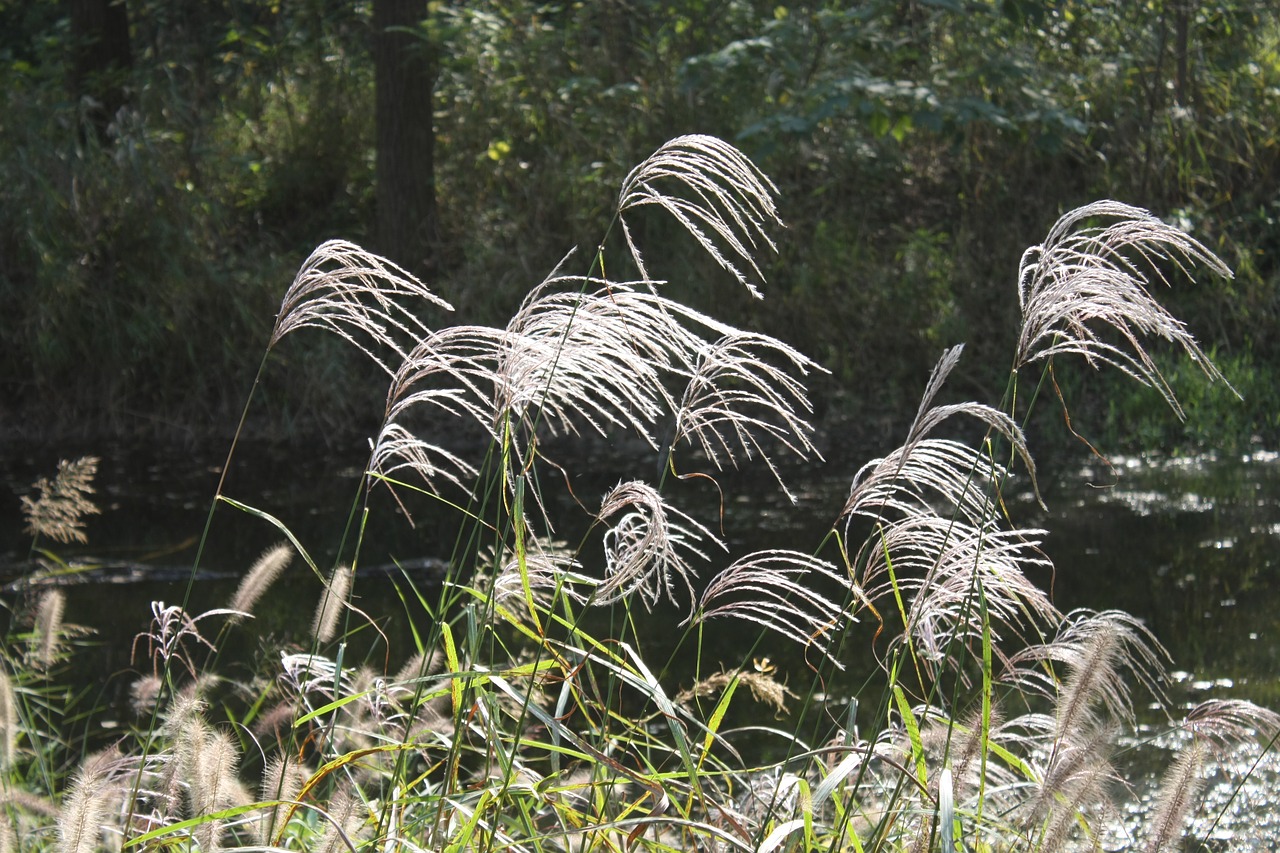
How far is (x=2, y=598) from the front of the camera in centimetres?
573

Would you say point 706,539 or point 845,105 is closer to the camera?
point 706,539

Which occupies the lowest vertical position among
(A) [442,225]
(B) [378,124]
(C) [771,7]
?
(A) [442,225]

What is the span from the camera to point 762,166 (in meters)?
9.05

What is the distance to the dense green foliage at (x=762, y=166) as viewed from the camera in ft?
28.2

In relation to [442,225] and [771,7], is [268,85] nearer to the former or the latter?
[442,225]

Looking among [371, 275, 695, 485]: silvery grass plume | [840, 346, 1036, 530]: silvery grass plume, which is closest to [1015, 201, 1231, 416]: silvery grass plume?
[840, 346, 1036, 530]: silvery grass plume

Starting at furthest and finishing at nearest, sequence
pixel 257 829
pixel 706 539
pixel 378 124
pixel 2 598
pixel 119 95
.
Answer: pixel 119 95
pixel 378 124
pixel 706 539
pixel 2 598
pixel 257 829

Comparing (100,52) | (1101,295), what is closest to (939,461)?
(1101,295)

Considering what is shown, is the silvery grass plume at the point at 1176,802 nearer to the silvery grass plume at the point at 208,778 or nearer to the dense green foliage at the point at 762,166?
the silvery grass plume at the point at 208,778

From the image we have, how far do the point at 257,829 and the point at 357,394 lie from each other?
21.9 ft

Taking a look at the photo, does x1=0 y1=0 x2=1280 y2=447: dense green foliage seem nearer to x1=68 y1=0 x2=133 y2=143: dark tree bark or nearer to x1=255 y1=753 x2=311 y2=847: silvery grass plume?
x1=68 y1=0 x2=133 y2=143: dark tree bark

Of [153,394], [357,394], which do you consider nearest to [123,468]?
[153,394]

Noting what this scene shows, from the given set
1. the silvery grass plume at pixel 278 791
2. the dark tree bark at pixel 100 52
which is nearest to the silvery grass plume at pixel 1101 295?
the silvery grass plume at pixel 278 791

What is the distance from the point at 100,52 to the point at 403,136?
3240 mm
